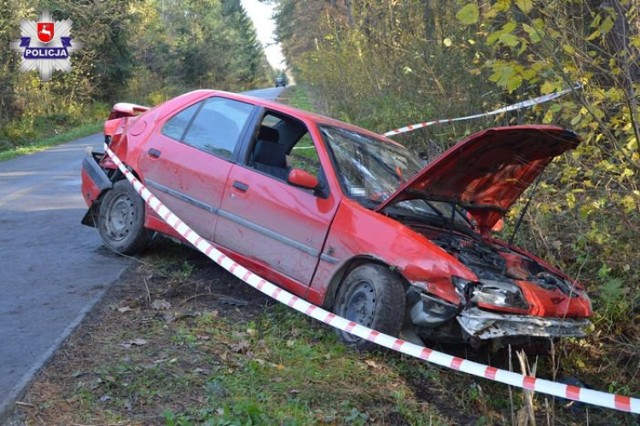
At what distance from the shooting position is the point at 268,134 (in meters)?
6.62

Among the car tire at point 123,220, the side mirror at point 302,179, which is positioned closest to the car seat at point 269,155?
the side mirror at point 302,179

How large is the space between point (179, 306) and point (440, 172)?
239 centimetres

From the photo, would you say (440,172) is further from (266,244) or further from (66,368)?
(66,368)

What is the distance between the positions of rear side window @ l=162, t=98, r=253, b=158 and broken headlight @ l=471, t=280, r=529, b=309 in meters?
2.60

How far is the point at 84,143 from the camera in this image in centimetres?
2141

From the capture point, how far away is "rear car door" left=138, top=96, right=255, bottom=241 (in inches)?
244

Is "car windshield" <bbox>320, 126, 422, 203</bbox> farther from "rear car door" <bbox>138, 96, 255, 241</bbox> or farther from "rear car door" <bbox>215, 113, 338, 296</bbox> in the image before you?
"rear car door" <bbox>138, 96, 255, 241</bbox>

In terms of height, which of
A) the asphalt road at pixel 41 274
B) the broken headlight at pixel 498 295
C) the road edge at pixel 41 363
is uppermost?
the broken headlight at pixel 498 295

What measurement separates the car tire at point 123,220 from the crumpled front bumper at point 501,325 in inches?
136

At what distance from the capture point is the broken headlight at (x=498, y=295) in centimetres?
466

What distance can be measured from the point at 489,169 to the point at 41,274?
4083 millimetres

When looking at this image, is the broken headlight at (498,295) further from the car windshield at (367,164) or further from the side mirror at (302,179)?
the side mirror at (302,179)

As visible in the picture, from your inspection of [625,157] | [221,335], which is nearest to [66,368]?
[221,335]

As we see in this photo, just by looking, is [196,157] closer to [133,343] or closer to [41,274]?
[41,274]
